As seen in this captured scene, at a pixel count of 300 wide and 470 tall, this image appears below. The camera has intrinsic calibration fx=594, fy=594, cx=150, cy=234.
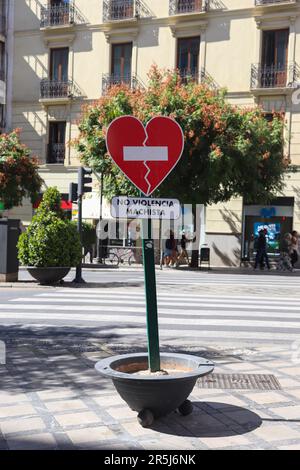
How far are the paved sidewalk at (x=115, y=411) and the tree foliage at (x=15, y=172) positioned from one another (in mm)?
17606

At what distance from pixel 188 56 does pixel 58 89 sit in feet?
22.1

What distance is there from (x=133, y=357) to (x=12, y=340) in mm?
3447

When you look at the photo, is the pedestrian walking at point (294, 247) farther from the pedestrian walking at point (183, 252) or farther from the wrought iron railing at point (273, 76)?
the wrought iron railing at point (273, 76)

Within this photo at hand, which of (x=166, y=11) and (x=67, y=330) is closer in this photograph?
(x=67, y=330)

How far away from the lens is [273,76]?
25.4m

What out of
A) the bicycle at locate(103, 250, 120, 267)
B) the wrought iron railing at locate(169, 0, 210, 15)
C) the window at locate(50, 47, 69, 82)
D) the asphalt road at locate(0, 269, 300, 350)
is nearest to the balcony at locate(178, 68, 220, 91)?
the wrought iron railing at locate(169, 0, 210, 15)

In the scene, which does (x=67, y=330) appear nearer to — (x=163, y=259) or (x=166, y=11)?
(x=163, y=259)

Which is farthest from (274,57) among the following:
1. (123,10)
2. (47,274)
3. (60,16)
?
(47,274)

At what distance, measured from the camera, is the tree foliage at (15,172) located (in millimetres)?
23922

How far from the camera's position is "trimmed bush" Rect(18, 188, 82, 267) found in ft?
48.5

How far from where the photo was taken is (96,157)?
917 inches

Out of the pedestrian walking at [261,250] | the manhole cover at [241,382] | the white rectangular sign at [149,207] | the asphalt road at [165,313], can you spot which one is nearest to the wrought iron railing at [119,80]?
the pedestrian walking at [261,250]

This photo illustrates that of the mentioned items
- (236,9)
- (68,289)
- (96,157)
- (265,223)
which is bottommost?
(68,289)

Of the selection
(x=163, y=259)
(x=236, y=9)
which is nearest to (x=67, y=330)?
(x=163, y=259)
